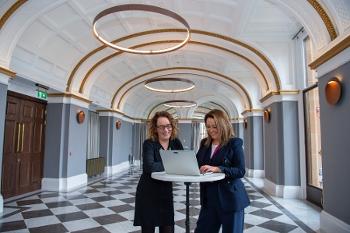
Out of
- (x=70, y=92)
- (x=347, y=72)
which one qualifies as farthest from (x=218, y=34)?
(x=70, y=92)

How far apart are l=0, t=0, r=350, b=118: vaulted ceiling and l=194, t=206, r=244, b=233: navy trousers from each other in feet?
9.53

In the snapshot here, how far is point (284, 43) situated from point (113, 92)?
651 cm

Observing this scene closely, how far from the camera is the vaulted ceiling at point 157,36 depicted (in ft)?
13.9

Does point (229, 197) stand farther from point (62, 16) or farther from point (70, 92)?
point (70, 92)

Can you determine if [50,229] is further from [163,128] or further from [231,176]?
[231,176]

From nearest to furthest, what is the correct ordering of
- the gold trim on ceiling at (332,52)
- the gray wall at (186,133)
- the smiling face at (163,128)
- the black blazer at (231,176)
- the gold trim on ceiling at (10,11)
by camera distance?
the black blazer at (231,176), the smiling face at (163,128), the gold trim on ceiling at (332,52), the gold trim on ceiling at (10,11), the gray wall at (186,133)

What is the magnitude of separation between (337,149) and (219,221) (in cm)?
234

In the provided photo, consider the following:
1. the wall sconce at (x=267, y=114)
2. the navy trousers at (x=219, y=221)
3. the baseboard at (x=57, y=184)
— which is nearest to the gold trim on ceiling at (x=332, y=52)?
the navy trousers at (x=219, y=221)

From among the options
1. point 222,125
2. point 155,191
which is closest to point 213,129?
point 222,125

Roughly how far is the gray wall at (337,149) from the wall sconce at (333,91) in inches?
2.2

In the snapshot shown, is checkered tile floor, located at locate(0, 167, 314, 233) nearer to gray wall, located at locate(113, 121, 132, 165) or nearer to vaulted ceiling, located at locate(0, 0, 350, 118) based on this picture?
vaulted ceiling, located at locate(0, 0, 350, 118)

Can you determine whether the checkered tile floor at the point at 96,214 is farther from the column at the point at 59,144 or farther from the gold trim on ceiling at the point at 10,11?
the gold trim on ceiling at the point at 10,11

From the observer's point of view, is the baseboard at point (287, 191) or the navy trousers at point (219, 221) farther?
the baseboard at point (287, 191)

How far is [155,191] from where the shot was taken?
7.27 feet
